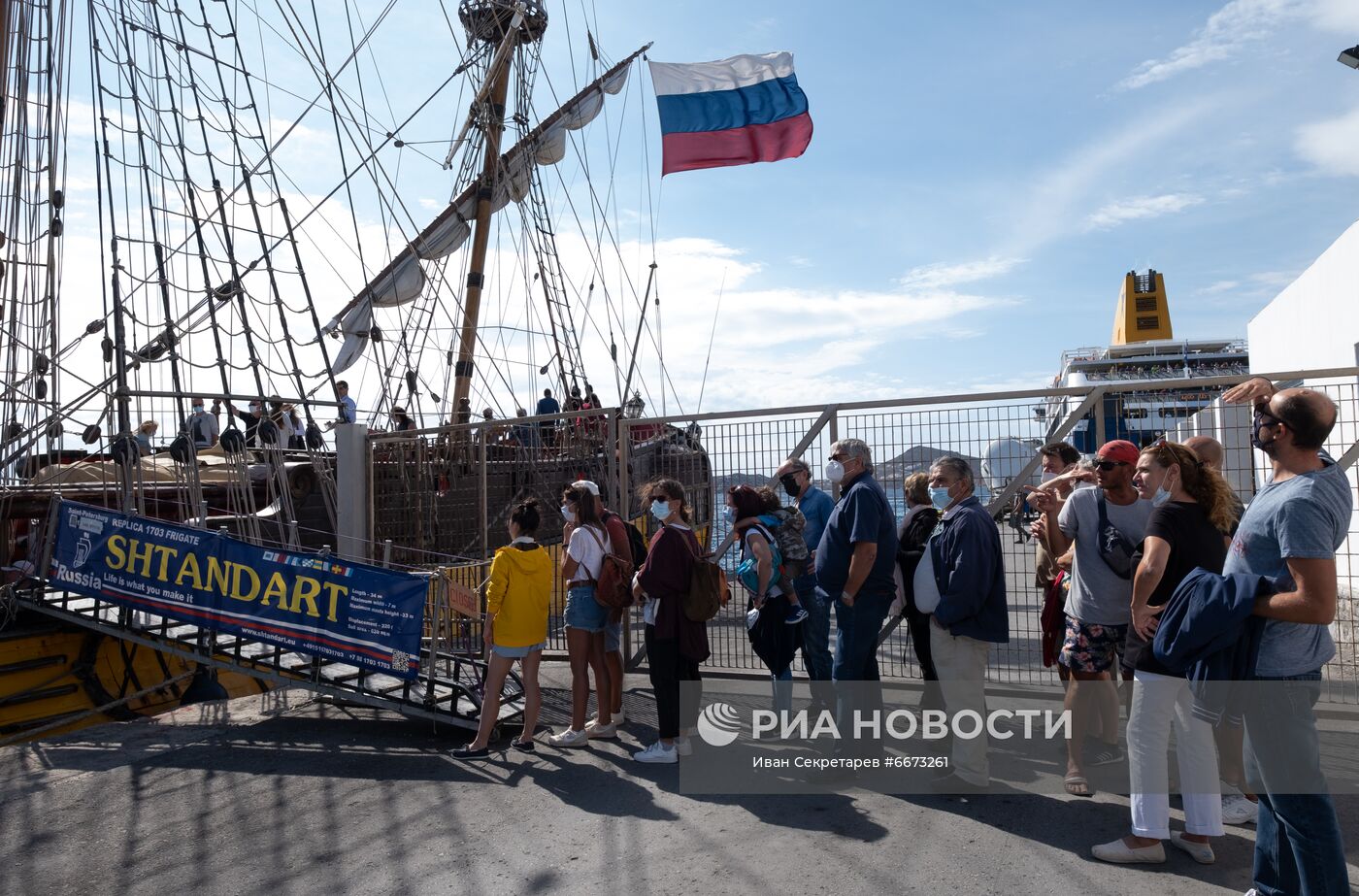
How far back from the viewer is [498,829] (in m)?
4.49

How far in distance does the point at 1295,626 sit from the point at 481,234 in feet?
63.0

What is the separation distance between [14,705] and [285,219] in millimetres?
7071

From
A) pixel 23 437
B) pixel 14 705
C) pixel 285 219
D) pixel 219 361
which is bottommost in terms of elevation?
pixel 14 705

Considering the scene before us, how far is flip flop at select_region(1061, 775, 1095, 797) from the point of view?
469 cm

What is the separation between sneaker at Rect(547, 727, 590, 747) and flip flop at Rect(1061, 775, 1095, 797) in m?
2.88

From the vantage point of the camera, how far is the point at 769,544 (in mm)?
5492

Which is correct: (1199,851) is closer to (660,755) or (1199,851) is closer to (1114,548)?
(1114,548)

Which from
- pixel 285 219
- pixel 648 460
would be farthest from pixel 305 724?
pixel 285 219

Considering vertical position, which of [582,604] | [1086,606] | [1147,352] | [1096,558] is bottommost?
[582,604]

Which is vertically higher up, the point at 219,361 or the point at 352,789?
the point at 219,361

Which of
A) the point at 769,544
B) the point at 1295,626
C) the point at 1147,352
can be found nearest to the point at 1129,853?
the point at 1295,626

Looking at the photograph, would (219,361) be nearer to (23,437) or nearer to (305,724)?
(23,437)

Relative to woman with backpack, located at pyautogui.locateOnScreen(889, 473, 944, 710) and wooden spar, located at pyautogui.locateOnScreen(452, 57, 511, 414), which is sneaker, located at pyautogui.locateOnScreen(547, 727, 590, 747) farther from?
wooden spar, located at pyautogui.locateOnScreen(452, 57, 511, 414)

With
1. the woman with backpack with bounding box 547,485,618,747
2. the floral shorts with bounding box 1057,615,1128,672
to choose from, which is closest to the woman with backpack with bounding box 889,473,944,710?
the floral shorts with bounding box 1057,615,1128,672
